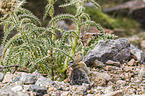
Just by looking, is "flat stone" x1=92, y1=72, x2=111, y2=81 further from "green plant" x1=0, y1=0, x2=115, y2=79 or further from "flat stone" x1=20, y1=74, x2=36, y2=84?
"flat stone" x1=20, y1=74, x2=36, y2=84

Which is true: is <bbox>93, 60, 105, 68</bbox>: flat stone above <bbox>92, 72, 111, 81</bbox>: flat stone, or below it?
above

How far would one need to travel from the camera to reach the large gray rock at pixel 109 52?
191 cm

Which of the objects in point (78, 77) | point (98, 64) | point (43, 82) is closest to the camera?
point (43, 82)

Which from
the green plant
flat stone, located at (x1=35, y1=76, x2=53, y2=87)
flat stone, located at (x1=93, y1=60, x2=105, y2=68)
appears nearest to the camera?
flat stone, located at (x1=35, y1=76, x2=53, y2=87)

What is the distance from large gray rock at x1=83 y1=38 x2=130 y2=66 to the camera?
191 cm

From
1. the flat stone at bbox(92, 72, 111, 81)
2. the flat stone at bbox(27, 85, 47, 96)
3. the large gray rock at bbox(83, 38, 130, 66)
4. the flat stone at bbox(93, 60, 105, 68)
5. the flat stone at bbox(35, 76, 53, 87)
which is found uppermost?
the large gray rock at bbox(83, 38, 130, 66)

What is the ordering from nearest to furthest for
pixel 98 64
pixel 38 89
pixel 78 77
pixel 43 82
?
pixel 38 89
pixel 43 82
pixel 78 77
pixel 98 64

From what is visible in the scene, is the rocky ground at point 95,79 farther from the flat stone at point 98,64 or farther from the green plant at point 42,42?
the green plant at point 42,42

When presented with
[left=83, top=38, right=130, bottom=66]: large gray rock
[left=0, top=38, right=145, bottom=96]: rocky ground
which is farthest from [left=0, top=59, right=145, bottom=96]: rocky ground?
[left=83, top=38, right=130, bottom=66]: large gray rock

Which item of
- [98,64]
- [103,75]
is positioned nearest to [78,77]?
[103,75]

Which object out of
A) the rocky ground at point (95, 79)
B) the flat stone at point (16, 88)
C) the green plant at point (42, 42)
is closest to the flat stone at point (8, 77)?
the rocky ground at point (95, 79)

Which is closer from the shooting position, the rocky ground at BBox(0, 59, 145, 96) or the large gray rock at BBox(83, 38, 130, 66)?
the rocky ground at BBox(0, 59, 145, 96)

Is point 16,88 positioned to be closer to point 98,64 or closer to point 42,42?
point 42,42

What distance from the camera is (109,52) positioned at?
190 centimetres
